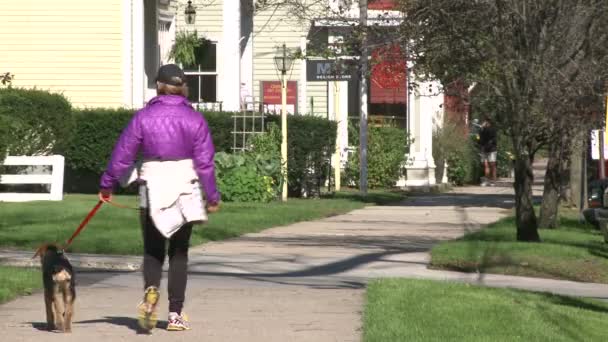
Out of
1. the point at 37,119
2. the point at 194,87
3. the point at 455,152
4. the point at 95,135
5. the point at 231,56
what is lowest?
the point at 455,152

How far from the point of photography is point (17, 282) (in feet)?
39.3

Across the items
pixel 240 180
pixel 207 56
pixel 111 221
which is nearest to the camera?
pixel 111 221

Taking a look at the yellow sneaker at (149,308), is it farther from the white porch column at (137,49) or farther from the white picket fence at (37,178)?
the white porch column at (137,49)

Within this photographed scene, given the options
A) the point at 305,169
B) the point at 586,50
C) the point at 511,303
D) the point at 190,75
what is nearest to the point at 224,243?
the point at 586,50

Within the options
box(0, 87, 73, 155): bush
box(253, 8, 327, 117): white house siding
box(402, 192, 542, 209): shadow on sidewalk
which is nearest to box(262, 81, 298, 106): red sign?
box(253, 8, 327, 117): white house siding

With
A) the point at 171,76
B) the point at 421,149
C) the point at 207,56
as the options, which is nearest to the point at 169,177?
the point at 171,76

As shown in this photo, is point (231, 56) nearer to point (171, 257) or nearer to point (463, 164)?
point (463, 164)

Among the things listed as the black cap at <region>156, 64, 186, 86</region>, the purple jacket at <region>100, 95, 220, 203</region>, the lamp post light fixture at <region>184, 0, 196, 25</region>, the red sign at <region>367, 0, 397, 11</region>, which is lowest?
the purple jacket at <region>100, 95, 220, 203</region>

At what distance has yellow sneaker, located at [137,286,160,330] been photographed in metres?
9.01

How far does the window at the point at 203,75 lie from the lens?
32.2 meters

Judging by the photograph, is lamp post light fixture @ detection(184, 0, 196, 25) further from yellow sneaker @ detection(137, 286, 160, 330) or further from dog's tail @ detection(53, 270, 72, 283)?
yellow sneaker @ detection(137, 286, 160, 330)

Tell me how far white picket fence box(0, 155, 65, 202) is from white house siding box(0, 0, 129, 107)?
3.89 meters

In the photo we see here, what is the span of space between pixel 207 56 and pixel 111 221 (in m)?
14.1

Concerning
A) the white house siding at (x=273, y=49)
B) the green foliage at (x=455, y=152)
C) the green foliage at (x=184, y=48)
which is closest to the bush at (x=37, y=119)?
the green foliage at (x=184, y=48)
